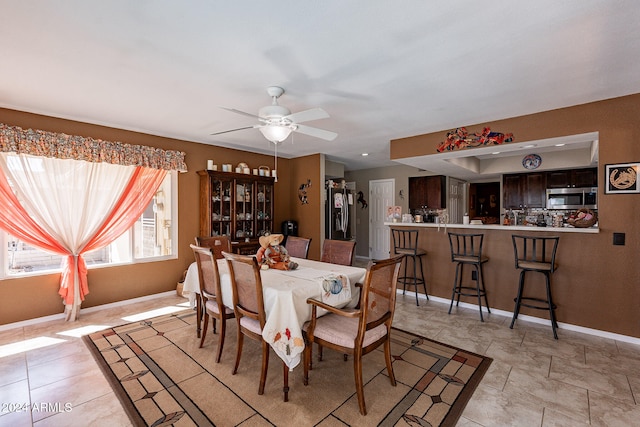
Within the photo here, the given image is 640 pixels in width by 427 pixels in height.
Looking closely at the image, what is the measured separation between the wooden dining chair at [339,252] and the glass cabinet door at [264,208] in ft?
7.61

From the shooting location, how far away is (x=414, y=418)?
6.10 feet

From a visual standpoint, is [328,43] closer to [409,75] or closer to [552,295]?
[409,75]

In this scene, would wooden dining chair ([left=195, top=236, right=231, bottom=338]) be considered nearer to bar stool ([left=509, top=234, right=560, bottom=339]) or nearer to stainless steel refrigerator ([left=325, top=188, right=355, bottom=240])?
stainless steel refrigerator ([left=325, top=188, right=355, bottom=240])

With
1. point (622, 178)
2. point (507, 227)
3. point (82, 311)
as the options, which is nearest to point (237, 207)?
point (82, 311)

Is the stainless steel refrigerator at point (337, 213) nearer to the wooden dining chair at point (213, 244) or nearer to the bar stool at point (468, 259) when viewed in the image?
the bar stool at point (468, 259)

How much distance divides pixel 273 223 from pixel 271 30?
4049mm

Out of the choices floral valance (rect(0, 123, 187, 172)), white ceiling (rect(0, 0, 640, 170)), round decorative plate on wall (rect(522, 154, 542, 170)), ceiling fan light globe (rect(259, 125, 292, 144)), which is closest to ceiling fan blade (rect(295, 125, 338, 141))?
ceiling fan light globe (rect(259, 125, 292, 144))

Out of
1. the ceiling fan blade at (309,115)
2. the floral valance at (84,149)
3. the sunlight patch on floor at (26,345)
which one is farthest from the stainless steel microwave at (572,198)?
the sunlight patch on floor at (26,345)

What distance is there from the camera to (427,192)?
6723 mm

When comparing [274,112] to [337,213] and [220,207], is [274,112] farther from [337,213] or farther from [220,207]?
[337,213]

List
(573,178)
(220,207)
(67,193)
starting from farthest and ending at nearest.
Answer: (573,178), (220,207), (67,193)

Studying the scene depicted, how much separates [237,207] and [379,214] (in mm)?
3866

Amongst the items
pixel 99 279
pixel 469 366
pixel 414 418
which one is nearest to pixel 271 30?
pixel 414 418

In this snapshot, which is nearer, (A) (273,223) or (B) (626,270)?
(B) (626,270)
